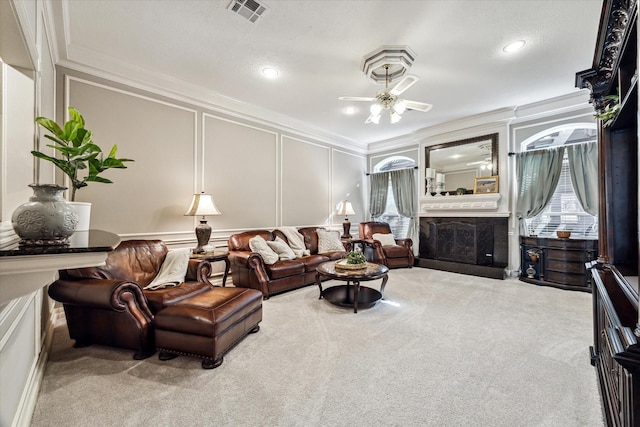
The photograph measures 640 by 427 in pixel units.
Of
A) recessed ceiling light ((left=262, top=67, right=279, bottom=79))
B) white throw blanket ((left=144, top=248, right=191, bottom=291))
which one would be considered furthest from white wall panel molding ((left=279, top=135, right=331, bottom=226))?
white throw blanket ((left=144, top=248, right=191, bottom=291))

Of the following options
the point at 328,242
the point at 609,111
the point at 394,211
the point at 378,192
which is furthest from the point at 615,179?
the point at 378,192

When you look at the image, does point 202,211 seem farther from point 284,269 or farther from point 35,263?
point 35,263

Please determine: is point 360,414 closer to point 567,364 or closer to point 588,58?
point 567,364

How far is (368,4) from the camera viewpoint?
7.55ft

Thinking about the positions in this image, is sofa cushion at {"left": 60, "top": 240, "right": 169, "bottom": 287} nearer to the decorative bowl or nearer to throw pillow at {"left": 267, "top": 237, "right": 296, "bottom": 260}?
throw pillow at {"left": 267, "top": 237, "right": 296, "bottom": 260}

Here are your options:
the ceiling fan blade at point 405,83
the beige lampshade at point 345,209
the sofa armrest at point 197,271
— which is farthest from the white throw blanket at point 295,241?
the ceiling fan blade at point 405,83

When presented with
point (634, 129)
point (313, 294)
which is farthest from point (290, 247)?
point (634, 129)

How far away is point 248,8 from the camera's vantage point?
2355 mm

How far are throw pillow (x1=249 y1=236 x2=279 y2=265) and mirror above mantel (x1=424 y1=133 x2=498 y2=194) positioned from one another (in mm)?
3646

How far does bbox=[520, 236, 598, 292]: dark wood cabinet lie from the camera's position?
3828 mm

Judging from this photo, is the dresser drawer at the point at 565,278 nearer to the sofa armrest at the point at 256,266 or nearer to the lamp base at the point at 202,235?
the sofa armrest at the point at 256,266

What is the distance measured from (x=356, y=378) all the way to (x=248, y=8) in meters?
3.09

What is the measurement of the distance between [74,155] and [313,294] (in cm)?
293

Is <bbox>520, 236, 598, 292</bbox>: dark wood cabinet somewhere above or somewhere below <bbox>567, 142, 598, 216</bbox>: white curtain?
below
